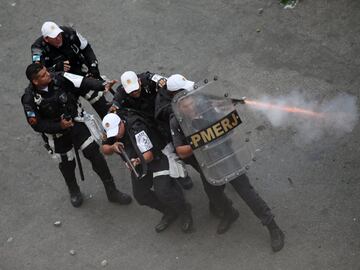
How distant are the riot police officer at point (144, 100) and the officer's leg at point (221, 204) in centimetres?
24

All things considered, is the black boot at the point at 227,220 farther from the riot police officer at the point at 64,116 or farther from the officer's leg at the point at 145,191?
the riot police officer at the point at 64,116

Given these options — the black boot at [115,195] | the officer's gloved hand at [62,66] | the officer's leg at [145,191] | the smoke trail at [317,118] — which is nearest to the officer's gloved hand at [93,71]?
the officer's gloved hand at [62,66]

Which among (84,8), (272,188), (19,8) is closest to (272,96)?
(272,188)

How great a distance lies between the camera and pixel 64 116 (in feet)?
21.7

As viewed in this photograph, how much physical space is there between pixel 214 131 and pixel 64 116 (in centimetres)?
179

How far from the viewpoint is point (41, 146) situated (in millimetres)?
8375

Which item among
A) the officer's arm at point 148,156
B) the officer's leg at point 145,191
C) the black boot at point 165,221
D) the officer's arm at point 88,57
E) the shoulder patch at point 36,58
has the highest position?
the shoulder patch at point 36,58

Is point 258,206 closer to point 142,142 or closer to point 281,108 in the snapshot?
point 142,142

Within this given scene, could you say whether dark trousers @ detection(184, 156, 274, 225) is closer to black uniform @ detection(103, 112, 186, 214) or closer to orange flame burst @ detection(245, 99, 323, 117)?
black uniform @ detection(103, 112, 186, 214)

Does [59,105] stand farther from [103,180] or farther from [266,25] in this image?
[266,25]

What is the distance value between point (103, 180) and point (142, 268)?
1183mm

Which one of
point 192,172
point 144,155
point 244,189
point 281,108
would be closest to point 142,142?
point 144,155

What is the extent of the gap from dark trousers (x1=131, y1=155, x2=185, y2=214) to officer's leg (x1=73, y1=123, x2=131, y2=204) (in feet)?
2.30

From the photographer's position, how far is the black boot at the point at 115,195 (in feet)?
24.0
